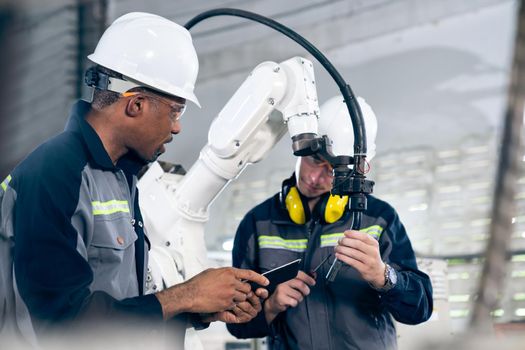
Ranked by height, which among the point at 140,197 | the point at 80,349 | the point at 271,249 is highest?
the point at 140,197

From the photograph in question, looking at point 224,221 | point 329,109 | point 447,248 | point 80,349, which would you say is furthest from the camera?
point 224,221

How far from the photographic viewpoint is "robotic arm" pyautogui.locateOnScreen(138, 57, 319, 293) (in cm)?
201

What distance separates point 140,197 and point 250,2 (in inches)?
108

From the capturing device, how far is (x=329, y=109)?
2.31 meters

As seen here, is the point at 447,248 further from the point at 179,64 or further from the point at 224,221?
the point at 179,64

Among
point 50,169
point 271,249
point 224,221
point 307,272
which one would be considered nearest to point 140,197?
point 271,249

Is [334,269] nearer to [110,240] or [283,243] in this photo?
[283,243]

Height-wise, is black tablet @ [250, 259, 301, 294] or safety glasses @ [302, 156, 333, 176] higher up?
safety glasses @ [302, 156, 333, 176]

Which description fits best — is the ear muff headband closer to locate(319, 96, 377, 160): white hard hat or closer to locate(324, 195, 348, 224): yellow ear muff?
locate(324, 195, 348, 224): yellow ear muff

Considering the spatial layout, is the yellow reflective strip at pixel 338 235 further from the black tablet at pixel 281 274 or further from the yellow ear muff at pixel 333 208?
the black tablet at pixel 281 274

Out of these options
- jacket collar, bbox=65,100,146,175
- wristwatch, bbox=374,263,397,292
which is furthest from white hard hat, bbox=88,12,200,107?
wristwatch, bbox=374,263,397,292

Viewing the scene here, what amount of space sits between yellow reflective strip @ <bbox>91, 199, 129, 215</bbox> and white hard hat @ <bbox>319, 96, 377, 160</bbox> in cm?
89

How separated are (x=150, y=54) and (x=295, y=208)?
2.72 feet

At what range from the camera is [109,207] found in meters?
1.54
